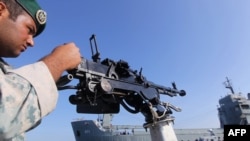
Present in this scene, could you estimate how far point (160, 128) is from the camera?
3371 millimetres

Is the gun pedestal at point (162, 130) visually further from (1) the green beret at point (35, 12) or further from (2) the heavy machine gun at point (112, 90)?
(1) the green beret at point (35, 12)

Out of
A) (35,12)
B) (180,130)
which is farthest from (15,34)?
(180,130)

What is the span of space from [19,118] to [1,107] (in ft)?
0.23

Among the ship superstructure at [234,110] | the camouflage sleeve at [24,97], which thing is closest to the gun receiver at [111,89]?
the camouflage sleeve at [24,97]

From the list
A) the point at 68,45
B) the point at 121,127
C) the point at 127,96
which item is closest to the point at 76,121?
the point at 121,127

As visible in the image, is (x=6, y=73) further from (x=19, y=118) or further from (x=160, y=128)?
(x=160, y=128)

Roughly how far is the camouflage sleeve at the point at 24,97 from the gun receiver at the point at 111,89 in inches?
78.5

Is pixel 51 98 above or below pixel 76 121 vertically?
below

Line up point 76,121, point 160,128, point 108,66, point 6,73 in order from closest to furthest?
point 6,73 < point 160,128 < point 108,66 < point 76,121

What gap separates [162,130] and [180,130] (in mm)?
36443

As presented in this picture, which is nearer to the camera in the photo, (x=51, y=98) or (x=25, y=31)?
(x=51, y=98)

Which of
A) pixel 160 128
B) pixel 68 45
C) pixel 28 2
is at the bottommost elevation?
pixel 160 128

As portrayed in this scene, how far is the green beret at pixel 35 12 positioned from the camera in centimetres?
103

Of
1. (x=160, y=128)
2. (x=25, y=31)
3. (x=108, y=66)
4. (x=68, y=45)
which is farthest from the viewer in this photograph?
(x=108, y=66)
